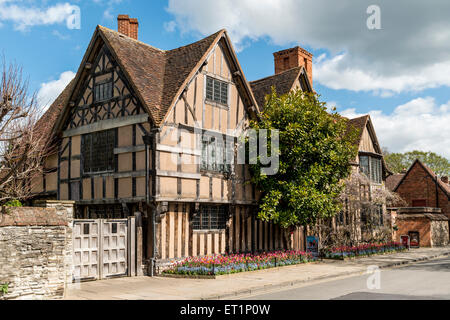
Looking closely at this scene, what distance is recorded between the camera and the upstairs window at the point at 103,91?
1683cm

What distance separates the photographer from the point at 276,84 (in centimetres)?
2298

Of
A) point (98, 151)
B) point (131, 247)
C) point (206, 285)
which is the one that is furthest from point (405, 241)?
point (98, 151)

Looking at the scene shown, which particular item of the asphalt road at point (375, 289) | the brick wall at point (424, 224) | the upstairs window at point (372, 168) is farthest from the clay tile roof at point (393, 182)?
the asphalt road at point (375, 289)

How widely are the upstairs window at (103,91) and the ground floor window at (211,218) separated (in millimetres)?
5508

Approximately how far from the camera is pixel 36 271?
9.33 m

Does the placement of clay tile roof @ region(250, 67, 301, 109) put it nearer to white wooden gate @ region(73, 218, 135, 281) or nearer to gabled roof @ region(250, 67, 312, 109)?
gabled roof @ region(250, 67, 312, 109)

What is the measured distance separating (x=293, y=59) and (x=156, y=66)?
10.7 m

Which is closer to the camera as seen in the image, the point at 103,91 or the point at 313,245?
the point at 103,91

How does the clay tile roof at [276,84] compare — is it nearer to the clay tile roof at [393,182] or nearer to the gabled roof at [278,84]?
the gabled roof at [278,84]

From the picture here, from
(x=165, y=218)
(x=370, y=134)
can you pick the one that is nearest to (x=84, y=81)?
(x=165, y=218)

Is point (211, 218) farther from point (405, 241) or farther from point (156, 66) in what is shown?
point (405, 241)

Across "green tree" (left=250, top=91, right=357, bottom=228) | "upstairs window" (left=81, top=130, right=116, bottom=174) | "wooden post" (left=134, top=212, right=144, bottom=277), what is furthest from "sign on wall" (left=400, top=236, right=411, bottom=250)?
"upstairs window" (left=81, top=130, right=116, bottom=174)

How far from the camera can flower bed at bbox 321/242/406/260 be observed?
20.5 m
